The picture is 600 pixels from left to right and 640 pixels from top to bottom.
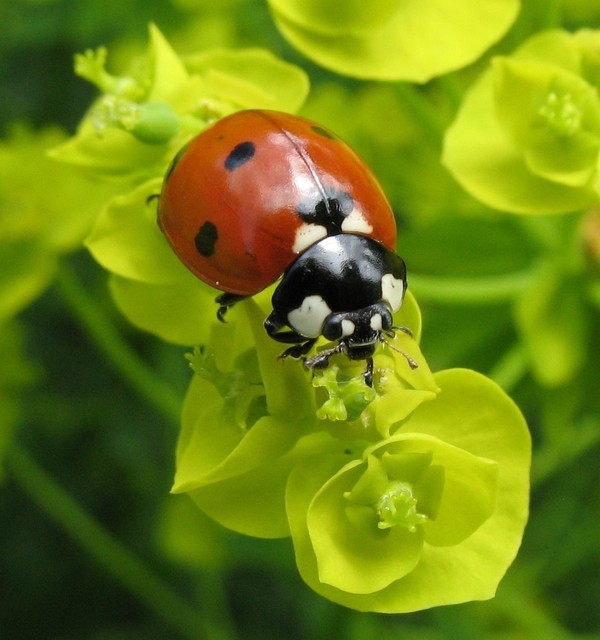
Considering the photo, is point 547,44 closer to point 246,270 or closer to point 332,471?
point 246,270

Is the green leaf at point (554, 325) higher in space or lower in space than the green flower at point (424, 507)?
lower

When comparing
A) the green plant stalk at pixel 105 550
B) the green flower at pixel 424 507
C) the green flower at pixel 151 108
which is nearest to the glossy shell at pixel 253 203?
the green flower at pixel 151 108

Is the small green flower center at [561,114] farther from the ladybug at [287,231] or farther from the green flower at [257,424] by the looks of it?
the green flower at [257,424]

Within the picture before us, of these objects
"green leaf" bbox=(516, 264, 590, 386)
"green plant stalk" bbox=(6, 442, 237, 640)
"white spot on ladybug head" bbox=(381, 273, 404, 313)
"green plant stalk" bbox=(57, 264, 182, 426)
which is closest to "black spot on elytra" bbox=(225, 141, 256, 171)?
"white spot on ladybug head" bbox=(381, 273, 404, 313)

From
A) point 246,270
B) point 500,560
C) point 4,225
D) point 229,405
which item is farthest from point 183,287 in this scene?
point 4,225

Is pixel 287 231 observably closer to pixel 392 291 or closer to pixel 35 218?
pixel 392 291

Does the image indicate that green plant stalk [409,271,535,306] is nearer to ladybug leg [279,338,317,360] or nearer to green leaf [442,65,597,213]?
green leaf [442,65,597,213]

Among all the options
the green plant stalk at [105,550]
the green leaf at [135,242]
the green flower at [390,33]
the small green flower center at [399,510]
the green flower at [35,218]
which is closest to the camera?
the small green flower center at [399,510]
